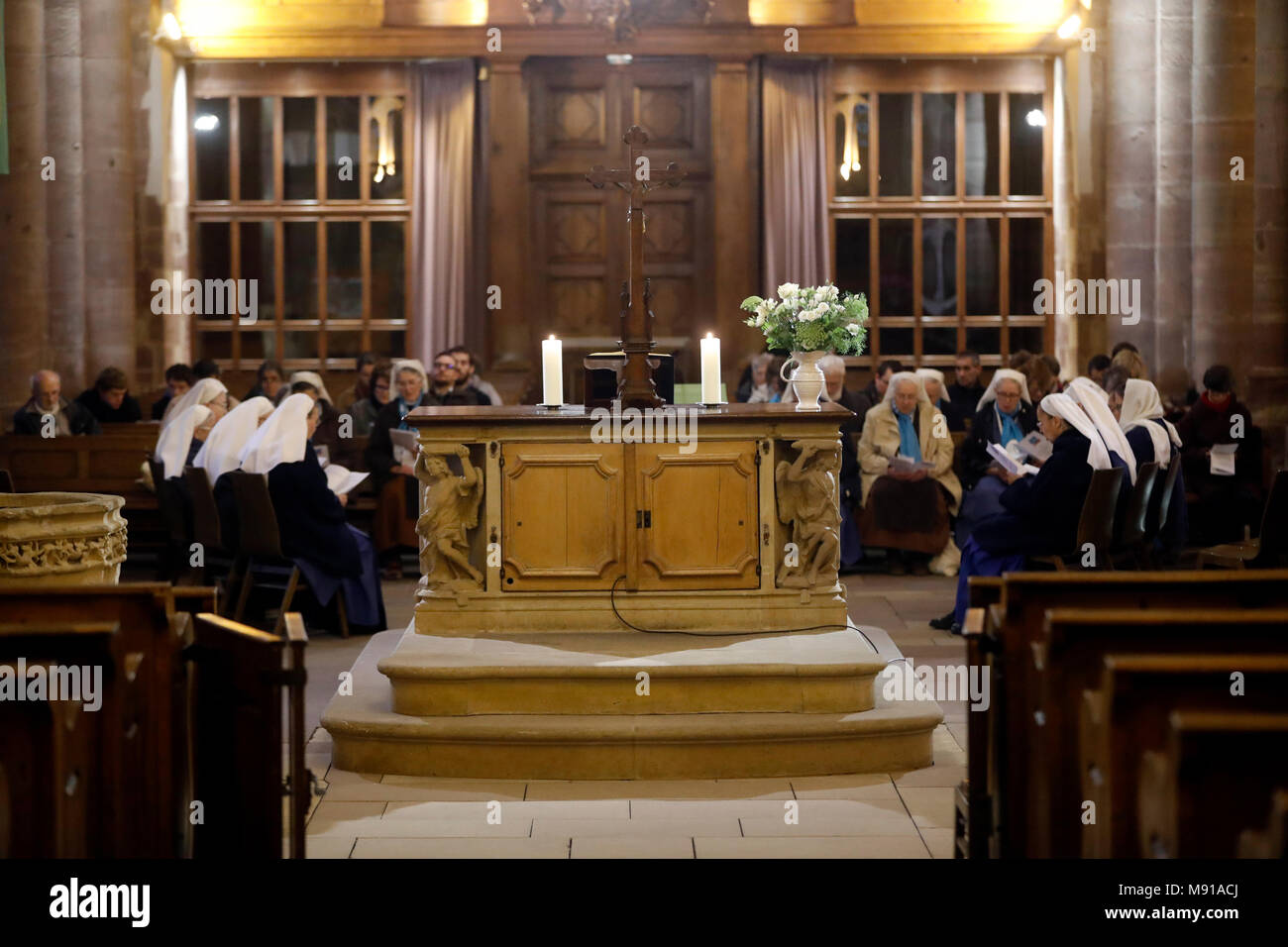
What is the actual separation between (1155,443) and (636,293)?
8.60 ft

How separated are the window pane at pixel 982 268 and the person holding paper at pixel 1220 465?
146 inches

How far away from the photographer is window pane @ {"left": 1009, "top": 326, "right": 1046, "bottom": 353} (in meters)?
13.4

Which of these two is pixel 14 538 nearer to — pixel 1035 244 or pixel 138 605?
pixel 138 605

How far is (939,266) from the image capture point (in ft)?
→ 44.0

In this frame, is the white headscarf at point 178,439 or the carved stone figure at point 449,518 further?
the white headscarf at point 178,439

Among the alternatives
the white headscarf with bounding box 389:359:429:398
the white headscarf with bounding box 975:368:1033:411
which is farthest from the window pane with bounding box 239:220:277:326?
the white headscarf with bounding box 975:368:1033:411

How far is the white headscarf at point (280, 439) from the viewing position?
768 centimetres

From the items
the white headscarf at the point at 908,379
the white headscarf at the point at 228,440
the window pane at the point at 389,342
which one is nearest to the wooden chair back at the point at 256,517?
the white headscarf at the point at 228,440

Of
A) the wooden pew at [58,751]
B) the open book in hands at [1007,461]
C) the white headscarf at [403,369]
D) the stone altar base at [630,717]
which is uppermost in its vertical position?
the white headscarf at [403,369]

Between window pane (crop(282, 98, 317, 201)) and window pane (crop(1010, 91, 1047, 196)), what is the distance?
5557 millimetres

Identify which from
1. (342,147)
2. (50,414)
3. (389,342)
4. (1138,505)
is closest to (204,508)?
(50,414)

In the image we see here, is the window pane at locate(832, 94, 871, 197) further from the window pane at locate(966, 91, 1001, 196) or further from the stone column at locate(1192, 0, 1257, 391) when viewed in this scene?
the stone column at locate(1192, 0, 1257, 391)

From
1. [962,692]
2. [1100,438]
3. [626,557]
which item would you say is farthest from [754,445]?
[1100,438]

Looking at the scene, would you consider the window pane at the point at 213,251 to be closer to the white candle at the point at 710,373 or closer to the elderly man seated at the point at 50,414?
the elderly man seated at the point at 50,414
